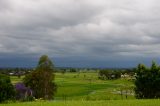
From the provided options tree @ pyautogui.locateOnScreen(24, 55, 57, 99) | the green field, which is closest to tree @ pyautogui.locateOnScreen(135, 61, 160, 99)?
the green field

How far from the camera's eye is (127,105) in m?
29.2

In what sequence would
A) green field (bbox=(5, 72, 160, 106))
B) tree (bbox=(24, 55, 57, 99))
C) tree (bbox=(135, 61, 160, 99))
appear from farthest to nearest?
tree (bbox=(24, 55, 57, 99)) < tree (bbox=(135, 61, 160, 99)) < green field (bbox=(5, 72, 160, 106))

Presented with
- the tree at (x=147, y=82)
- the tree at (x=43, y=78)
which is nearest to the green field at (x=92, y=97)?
the tree at (x=147, y=82)

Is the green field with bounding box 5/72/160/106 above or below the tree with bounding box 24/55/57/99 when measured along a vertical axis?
below

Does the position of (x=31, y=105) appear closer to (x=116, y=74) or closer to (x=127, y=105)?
(x=127, y=105)

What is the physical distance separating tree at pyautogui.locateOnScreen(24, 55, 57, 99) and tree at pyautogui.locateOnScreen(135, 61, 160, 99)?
3435cm

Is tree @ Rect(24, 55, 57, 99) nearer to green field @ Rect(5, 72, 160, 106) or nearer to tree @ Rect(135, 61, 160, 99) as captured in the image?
green field @ Rect(5, 72, 160, 106)

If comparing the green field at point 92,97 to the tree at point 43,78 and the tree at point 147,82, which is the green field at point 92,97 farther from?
the tree at point 43,78

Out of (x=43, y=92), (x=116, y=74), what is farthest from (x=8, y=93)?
(x=116, y=74)

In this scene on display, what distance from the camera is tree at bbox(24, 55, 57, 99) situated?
276 ft

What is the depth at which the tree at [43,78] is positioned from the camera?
276 feet

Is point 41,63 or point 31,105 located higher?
point 41,63

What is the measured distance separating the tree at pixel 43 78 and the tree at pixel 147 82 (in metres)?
34.4

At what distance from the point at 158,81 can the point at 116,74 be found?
13450cm
